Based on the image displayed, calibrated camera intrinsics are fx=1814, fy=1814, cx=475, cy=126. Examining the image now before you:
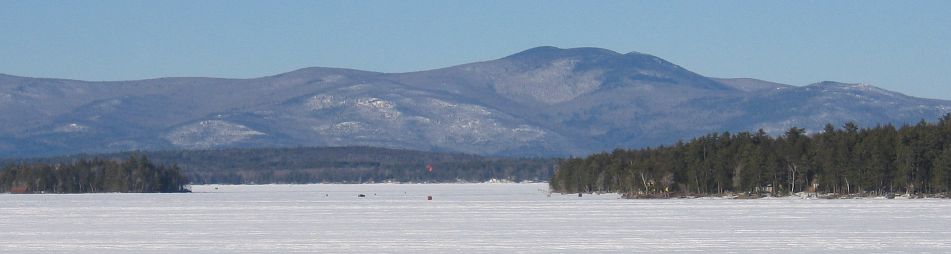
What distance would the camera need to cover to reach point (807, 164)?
462 feet

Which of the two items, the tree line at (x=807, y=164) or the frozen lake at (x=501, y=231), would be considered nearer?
the frozen lake at (x=501, y=231)

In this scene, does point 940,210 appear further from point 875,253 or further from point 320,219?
point 875,253

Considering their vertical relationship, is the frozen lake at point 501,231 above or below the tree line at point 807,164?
below

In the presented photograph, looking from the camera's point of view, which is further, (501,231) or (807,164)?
(807,164)

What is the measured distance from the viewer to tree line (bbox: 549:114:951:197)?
132m

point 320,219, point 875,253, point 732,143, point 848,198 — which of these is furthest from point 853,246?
point 732,143

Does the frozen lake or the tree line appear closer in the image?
the frozen lake

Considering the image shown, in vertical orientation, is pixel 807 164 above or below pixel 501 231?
above

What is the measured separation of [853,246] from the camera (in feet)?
192

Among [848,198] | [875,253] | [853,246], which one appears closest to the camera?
[875,253]

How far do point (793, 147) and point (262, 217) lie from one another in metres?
63.8

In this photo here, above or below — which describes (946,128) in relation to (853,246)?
above

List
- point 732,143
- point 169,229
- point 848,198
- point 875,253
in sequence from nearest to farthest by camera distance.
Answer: point 875,253, point 169,229, point 848,198, point 732,143

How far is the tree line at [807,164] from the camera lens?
13188 centimetres
